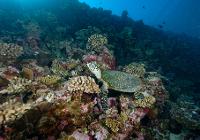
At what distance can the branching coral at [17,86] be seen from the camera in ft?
26.7

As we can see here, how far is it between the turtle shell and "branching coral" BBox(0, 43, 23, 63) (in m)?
4.83

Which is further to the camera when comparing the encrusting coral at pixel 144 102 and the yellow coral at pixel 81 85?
the encrusting coral at pixel 144 102

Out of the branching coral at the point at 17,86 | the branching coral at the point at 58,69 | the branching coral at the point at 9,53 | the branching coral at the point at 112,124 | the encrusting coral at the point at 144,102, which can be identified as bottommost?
the branching coral at the point at 112,124

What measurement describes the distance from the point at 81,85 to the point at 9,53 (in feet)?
18.9

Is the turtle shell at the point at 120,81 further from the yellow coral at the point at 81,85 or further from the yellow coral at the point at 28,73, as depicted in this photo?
the yellow coral at the point at 28,73

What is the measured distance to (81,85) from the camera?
27.1ft

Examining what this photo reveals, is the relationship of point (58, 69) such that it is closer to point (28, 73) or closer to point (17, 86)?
point (28, 73)

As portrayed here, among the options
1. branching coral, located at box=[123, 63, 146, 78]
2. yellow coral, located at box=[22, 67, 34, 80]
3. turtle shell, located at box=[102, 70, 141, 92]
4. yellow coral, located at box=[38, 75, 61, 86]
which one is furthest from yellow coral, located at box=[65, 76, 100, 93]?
branching coral, located at box=[123, 63, 146, 78]

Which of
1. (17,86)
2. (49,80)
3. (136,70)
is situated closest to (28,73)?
(49,80)

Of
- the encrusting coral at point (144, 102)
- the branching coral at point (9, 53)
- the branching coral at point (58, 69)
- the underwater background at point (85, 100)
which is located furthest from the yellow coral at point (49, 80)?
the branching coral at point (9, 53)

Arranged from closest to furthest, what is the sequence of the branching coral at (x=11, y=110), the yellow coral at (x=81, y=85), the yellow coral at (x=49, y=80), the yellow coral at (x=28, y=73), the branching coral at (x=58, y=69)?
the branching coral at (x=11, y=110), the yellow coral at (x=81, y=85), the yellow coral at (x=49, y=80), the yellow coral at (x=28, y=73), the branching coral at (x=58, y=69)

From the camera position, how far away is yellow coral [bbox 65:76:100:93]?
8.13 m

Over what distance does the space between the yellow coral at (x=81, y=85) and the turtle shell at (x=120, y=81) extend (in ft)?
3.21

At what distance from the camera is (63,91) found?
803 cm
